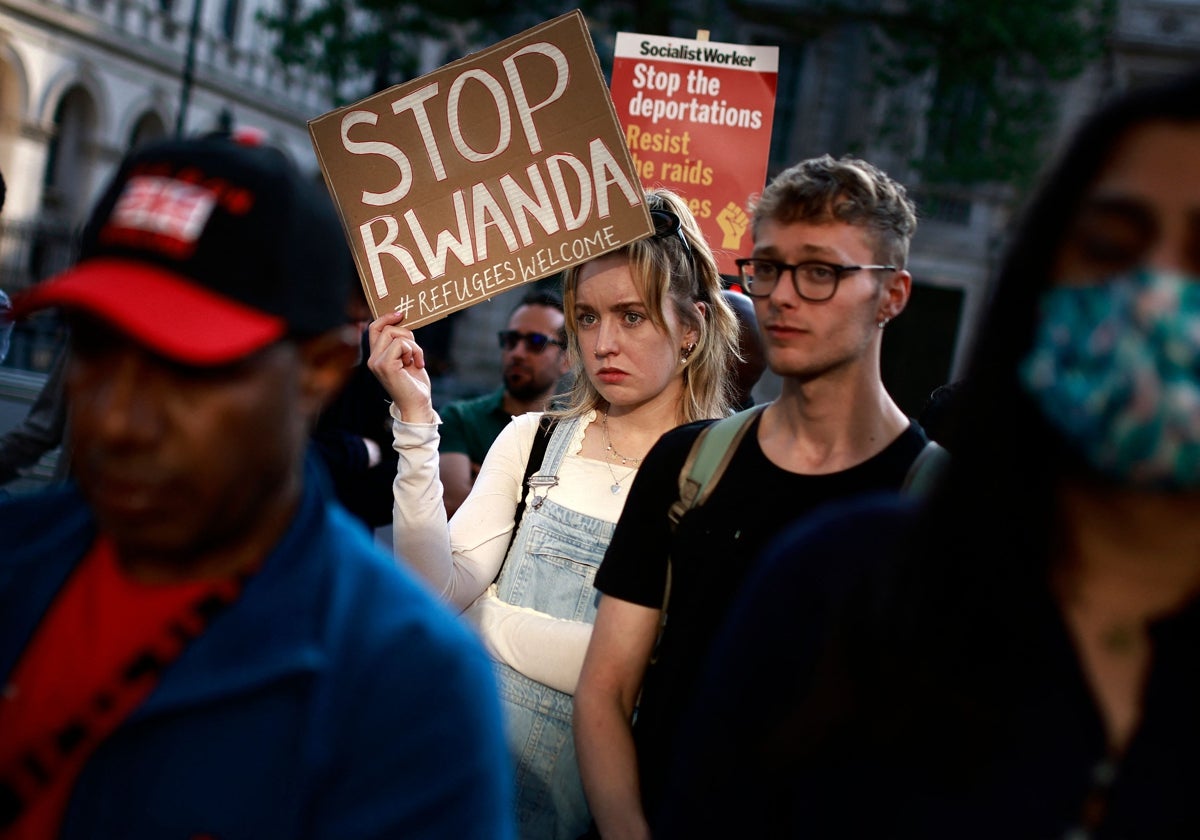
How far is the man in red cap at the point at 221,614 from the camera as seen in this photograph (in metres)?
1.31

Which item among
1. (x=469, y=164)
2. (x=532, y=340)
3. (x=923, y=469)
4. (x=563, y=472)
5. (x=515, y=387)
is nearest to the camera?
(x=923, y=469)

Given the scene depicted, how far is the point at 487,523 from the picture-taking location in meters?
3.16

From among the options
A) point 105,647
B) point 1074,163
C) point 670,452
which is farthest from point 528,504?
point 1074,163

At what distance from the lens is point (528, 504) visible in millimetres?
3123

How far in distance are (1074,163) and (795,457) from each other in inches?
45.6

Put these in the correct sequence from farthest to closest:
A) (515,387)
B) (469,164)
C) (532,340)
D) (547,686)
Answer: (532,340) < (515,387) < (469,164) < (547,686)

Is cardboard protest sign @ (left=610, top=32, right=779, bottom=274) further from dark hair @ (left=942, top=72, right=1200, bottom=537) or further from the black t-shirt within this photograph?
dark hair @ (left=942, top=72, right=1200, bottom=537)

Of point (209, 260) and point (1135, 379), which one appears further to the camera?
point (209, 260)

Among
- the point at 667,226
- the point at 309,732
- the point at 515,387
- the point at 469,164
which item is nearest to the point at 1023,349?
the point at 309,732

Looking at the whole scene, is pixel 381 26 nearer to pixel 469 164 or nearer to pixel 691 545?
A: pixel 469 164

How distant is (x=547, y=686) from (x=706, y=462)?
2.45ft

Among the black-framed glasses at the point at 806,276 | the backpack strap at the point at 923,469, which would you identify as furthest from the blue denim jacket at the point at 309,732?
the black-framed glasses at the point at 806,276

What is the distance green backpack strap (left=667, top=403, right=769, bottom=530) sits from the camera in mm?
2422

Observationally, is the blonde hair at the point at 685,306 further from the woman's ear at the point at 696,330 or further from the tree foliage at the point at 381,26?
the tree foliage at the point at 381,26
